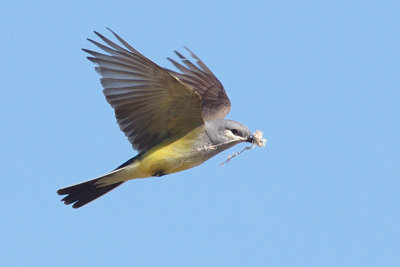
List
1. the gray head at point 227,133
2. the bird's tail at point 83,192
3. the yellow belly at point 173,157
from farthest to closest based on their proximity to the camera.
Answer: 1. the bird's tail at point 83,192
2. the gray head at point 227,133
3. the yellow belly at point 173,157

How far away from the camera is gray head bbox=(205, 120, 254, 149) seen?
7.80 meters

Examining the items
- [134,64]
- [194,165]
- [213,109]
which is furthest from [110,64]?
[213,109]

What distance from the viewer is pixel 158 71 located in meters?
7.08

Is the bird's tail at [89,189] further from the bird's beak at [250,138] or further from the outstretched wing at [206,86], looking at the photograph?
the outstretched wing at [206,86]

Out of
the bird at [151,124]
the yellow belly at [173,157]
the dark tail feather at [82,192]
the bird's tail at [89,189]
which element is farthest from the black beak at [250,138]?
the dark tail feather at [82,192]

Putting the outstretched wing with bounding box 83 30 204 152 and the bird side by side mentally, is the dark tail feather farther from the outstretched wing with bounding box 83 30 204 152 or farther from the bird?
the outstretched wing with bounding box 83 30 204 152

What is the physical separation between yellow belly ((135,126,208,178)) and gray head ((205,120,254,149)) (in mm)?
119

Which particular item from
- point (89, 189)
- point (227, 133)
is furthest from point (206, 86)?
point (89, 189)

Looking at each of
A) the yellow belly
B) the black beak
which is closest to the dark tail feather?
the yellow belly

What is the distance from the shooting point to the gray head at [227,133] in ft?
25.6

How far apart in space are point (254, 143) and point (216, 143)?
0.41 meters

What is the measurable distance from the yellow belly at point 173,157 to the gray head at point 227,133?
4.7 inches

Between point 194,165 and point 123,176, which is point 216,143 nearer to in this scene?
point 194,165

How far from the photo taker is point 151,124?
25.5 feet
